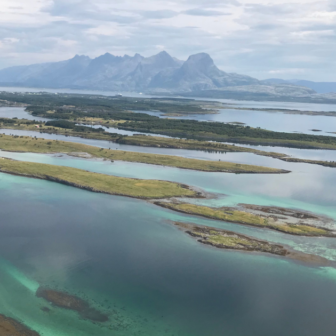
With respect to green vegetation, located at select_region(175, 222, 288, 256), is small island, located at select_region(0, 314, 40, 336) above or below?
below

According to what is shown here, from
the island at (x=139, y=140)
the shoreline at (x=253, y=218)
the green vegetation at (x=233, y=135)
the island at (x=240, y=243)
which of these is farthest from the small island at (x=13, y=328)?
the green vegetation at (x=233, y=135)

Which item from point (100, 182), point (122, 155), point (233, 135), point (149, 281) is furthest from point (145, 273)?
point (233, 135)

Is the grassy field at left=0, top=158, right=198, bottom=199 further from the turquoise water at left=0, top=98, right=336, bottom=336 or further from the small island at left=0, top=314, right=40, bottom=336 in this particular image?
the small island at left=0, top=314, right=40, bottom=336

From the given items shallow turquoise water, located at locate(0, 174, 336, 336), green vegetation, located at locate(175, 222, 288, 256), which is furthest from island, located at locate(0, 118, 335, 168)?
shallow turquoise water, located at locate(0, 174, 336, 336)

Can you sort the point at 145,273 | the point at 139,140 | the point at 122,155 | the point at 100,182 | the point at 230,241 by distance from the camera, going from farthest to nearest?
the point at 139,140, the point at 122,155, the point at 100,182, the point at 230,241, the point at 145,273

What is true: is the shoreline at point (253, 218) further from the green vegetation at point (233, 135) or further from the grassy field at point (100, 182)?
the green vegetation at point (233, 135)

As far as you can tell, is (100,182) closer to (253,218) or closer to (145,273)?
(253,218)
